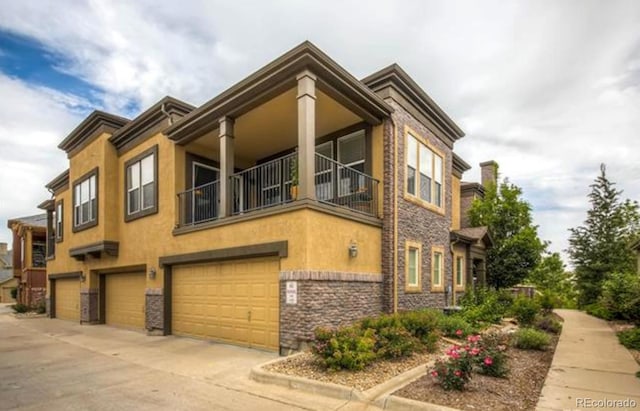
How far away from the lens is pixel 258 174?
15.9 meters

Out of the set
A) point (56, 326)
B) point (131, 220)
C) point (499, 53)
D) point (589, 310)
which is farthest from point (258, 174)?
point (589, 310)

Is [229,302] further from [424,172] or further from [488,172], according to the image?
[488,172]

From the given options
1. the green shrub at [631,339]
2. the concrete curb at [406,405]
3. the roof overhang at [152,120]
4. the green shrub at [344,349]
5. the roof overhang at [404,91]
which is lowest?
the green shrub at [631,339]

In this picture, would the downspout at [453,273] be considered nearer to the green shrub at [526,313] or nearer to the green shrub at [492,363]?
the green shrub at [526,313]

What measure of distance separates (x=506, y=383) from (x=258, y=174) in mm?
11517

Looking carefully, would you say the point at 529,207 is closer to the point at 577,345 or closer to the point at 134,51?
the point at 577,345

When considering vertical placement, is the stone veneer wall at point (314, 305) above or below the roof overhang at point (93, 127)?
below

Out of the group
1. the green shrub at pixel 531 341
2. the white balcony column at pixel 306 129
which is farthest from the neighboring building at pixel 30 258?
the green shrub at pixel 531 341

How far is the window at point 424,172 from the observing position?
12.9 metres

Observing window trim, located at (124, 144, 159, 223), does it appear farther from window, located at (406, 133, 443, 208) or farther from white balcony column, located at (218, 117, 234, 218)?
window, located at (406, 133, 443, 208)

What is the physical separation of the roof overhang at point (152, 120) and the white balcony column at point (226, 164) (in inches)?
118

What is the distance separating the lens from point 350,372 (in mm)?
6984

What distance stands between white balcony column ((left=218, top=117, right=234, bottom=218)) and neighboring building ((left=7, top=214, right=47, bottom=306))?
2273 cm

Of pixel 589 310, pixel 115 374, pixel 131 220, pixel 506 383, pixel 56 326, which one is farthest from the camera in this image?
pixel 589 310
